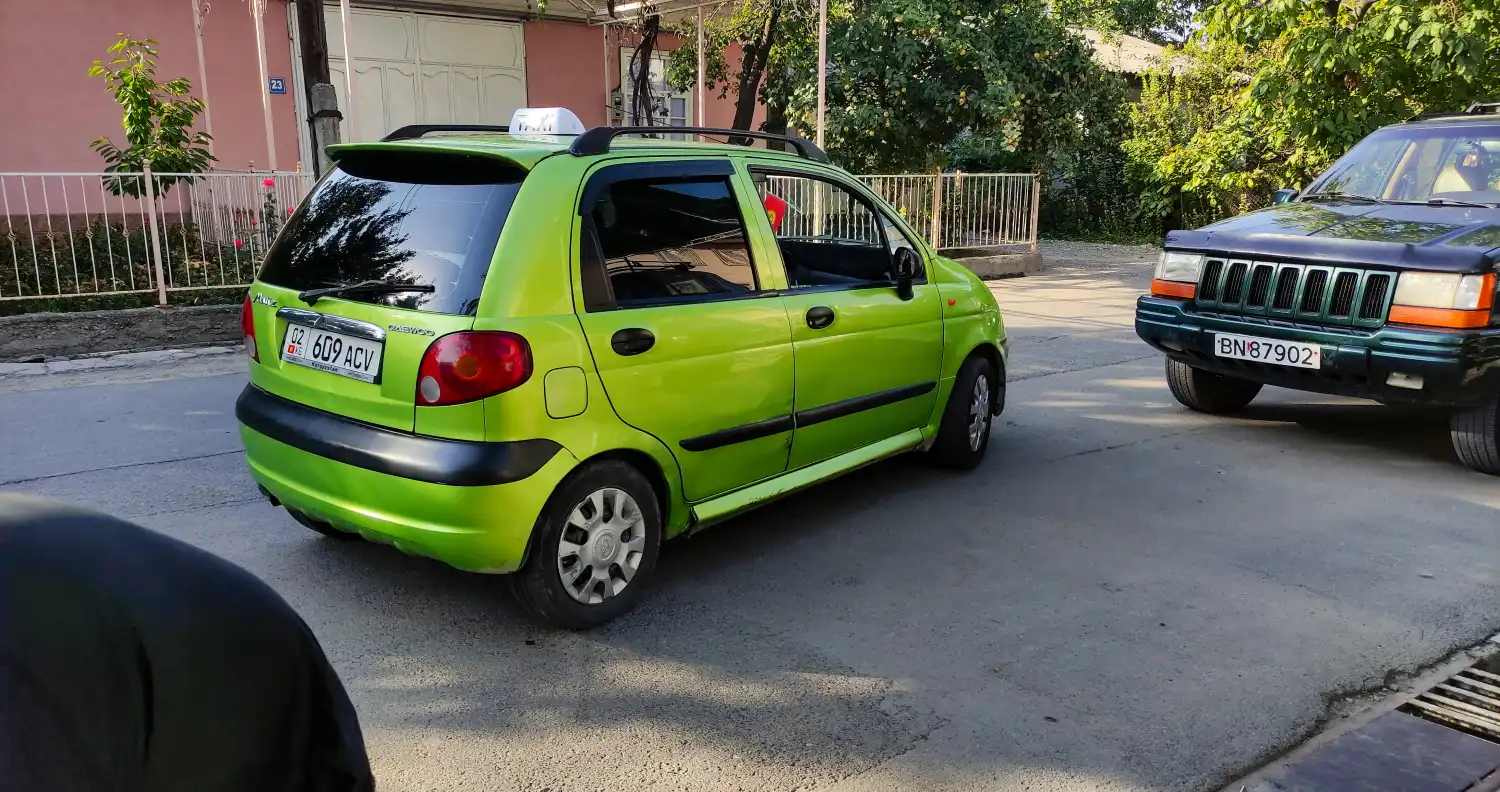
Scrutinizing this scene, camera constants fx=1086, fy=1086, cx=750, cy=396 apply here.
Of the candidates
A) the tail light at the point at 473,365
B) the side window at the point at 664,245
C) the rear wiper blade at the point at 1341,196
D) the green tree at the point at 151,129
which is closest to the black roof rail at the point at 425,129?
the side window at the point at 664,245

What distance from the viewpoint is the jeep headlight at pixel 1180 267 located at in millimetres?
6523

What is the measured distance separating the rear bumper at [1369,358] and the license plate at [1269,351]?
3 centimetres

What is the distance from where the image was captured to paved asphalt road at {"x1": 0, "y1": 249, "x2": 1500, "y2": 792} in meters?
3.13

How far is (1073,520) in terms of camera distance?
5133 mm

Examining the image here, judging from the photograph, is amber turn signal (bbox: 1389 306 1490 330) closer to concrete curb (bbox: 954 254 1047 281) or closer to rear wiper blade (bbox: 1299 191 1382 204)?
rear wiper blade (bbox: 1299 191 1382 204)

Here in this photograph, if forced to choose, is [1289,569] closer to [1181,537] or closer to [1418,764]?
[1181,537]

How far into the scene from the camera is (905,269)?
521 cm

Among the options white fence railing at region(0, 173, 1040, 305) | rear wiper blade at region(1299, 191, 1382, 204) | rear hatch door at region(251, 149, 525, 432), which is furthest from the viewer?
white fence railing at region(0, 173, 1040, 305)

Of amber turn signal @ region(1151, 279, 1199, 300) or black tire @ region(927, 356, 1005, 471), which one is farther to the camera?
amber turn signal @ region(1151, 279, 1199, 300)

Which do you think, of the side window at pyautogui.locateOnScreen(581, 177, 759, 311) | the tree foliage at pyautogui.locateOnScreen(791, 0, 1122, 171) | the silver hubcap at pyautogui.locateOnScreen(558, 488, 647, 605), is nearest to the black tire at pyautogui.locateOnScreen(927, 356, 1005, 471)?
the side window at pyautogui.locateOnScreen(581, 177, 759, 311)

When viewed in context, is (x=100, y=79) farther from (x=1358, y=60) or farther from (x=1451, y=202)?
(x=1358, y=60)

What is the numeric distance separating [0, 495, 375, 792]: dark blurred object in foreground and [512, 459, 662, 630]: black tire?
2.20 metres

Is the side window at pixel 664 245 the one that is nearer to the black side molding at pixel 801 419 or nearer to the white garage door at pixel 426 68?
the black side molding at pixel 801 419

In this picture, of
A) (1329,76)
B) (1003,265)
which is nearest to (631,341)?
(1329,76)
